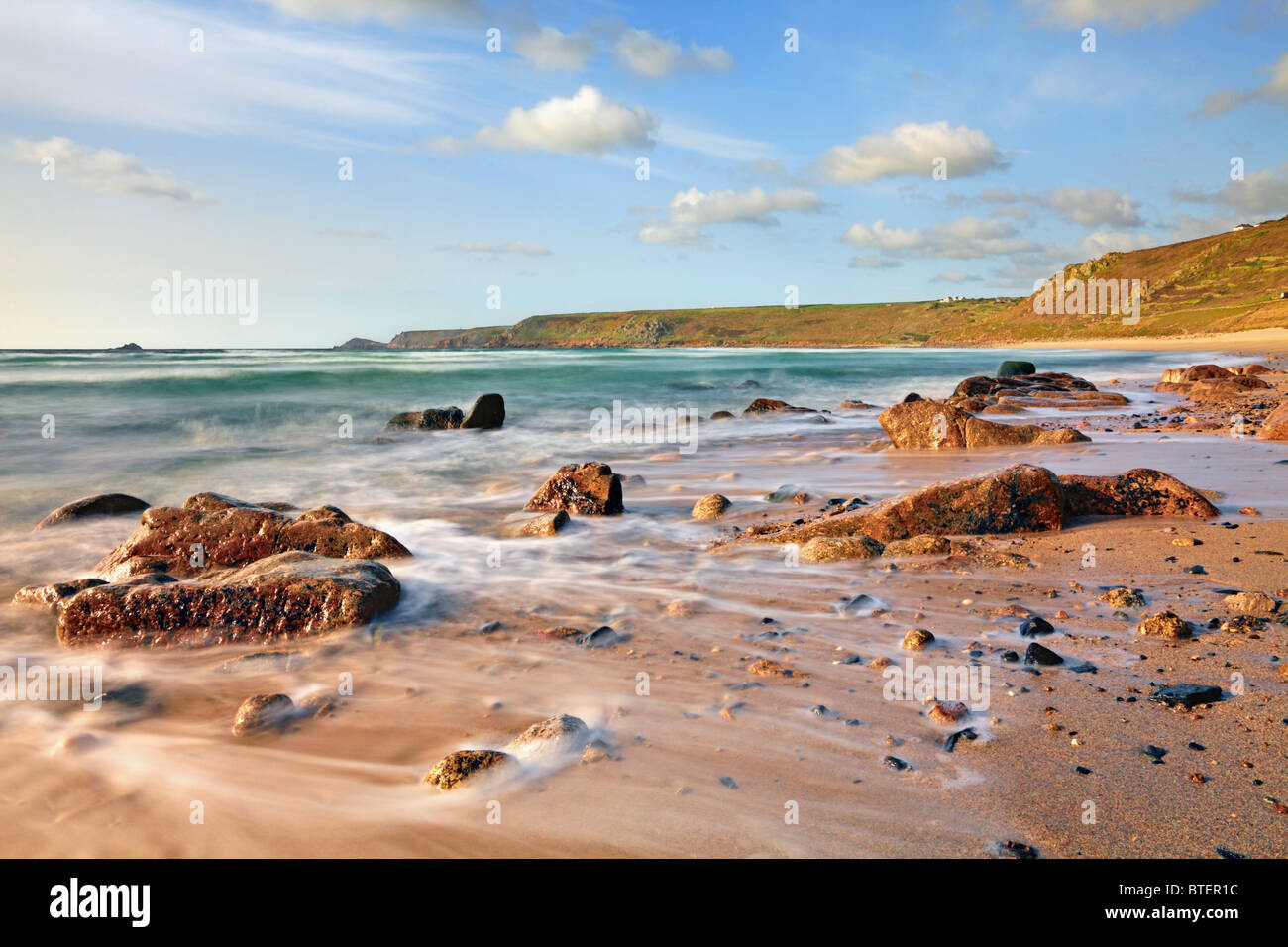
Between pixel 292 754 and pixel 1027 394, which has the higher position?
pixel 1027 394

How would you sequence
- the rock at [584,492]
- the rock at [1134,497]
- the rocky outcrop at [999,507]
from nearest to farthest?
the rocky outcrop at [999,507] → the rock at [1134,497] → the rock at [584,492]

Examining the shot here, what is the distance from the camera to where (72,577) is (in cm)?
628

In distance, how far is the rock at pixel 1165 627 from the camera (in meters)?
3.59

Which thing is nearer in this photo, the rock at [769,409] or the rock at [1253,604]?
the rock at [1253,604]

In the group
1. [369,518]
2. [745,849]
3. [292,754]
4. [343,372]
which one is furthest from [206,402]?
[745,849]

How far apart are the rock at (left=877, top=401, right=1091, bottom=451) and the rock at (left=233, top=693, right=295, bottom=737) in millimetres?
9984

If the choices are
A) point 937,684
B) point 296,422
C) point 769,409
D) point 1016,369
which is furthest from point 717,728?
point 1016,369

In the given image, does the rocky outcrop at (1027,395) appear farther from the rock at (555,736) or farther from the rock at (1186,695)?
the rock at (555,736)

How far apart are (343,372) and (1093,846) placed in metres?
43.1

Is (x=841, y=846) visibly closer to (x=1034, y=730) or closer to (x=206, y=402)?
(x=1034, y=730)

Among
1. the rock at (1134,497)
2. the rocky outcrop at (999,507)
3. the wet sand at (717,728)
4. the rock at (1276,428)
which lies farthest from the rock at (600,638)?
the rock at (1276,428)

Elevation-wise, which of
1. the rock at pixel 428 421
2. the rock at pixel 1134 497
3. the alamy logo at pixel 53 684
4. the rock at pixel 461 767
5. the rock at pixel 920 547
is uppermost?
the rock at pixel 428 421

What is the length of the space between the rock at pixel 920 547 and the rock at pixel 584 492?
3.28 meters
